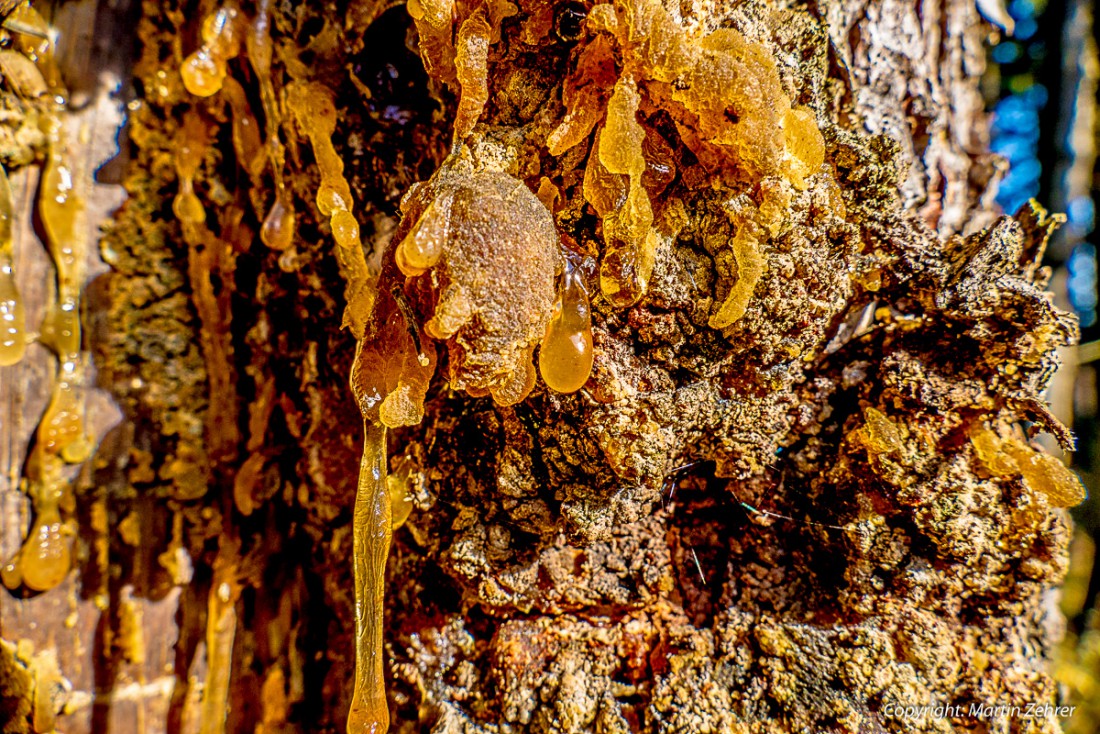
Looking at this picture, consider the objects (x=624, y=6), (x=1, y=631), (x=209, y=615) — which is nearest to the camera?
(x=624, y=6)

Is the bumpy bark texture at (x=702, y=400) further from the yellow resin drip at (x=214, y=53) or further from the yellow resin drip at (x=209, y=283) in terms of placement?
the yellow resin drip at (x=209, y=283)

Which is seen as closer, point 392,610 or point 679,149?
point 679,149

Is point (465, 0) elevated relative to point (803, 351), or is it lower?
elevated

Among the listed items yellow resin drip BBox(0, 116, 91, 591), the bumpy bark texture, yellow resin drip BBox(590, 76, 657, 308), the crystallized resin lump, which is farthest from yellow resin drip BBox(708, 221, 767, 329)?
yellow resin drip BBox(0, 116, 91, 591)

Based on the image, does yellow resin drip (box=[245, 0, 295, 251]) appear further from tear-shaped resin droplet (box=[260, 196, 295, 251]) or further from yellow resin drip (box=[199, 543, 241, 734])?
yellow resin drip (box=[199, 543, 241, 734])

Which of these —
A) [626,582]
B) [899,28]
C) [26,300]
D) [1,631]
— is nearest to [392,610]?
[626,582]

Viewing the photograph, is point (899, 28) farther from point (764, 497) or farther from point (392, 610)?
point (392, 610)

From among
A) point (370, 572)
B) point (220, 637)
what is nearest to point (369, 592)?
point (370, 572)
